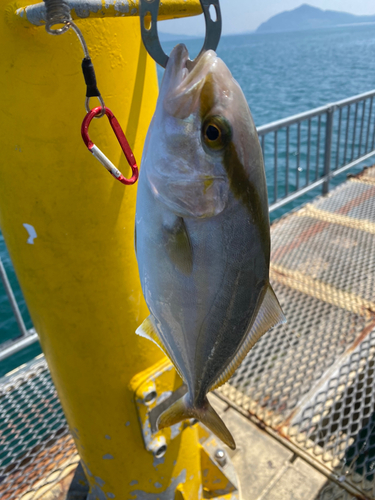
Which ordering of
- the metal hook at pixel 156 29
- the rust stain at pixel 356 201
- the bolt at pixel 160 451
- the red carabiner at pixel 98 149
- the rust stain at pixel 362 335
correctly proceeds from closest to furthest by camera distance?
the metal hook at pixel 156 29 < the red carabiner at pixel 98 149 < the bolt at pixel 160 451 < the rust stain at pixel 362 335 < the rust stain at pixel 356 201

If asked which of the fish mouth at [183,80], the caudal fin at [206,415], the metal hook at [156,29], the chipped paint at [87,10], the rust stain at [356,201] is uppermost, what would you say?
the chipped paint at [87,10]

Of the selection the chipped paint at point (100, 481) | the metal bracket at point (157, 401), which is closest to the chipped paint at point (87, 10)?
the metal bracket at point (157, 401)

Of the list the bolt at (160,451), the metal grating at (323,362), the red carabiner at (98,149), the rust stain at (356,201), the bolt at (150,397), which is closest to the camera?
the red carabiner at (98,149)

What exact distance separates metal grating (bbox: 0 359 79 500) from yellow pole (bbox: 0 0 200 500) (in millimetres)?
787

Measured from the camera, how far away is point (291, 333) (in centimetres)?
304

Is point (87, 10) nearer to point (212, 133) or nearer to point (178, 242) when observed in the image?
point (212, 133)

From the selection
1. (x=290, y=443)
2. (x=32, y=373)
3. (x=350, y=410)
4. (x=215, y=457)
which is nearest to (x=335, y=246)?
(x=350, y=410)

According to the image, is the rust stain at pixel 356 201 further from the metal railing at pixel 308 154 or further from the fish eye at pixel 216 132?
the fish eye at pixel 216 132

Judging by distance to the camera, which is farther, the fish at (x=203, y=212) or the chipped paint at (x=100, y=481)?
the chipped paint at (x=100, y=481)

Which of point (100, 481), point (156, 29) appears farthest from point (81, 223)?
point (100, 481)

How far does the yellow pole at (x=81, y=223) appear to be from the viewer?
100 centimetres

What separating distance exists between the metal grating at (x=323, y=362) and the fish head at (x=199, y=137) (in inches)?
78.7

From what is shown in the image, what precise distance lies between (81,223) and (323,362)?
2261 mm

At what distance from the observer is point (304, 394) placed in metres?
2.58
